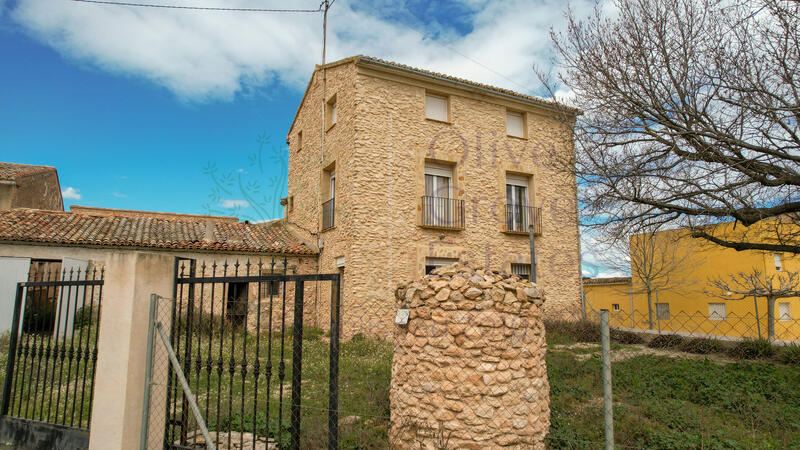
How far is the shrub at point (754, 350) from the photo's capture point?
8766 millimetres

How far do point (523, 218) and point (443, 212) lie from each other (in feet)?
9.79

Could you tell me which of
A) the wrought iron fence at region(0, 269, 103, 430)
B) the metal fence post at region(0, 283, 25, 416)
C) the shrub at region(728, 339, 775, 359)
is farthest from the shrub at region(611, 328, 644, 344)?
the metal fence post at region(0, 283, 25, 416)

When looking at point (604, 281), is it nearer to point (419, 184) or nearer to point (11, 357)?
point (419, 184)

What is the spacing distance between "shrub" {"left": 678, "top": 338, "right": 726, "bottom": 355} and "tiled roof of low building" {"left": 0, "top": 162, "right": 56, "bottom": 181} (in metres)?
22.4

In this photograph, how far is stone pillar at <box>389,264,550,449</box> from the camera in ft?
14.5

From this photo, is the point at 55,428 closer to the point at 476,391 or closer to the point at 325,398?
the point at 325,398

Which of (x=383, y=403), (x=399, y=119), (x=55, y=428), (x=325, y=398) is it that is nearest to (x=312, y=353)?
(x=325, y=398)

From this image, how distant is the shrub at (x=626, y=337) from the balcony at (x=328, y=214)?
820 centimetres

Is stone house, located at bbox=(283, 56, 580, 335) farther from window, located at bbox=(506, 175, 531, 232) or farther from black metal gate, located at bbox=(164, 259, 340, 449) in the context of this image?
black metal gate, located at bbox=(164, 259, 340, 449)

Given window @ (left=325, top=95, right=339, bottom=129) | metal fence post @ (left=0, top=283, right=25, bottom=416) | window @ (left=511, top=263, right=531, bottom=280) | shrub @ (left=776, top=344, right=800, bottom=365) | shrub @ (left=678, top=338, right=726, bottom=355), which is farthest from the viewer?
window @ (left=511, top=263, right=531, bottom=280)

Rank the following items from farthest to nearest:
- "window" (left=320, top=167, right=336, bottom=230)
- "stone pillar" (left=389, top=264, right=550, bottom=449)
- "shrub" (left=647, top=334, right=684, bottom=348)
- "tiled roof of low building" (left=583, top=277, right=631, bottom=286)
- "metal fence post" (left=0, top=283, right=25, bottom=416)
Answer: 1. "tiled roof of low building" (left=583, top=277, right=631, bottom=286)
2. "window" (left=320, top=167, right=336, bottom=230)
3. "shrub" (left=647, top=334, right=684, bottom=348)
4. "metal fence post" (left=0, top=283, right=25, bottom=416)
5. "stone pillar" (left=389, top=264, right=550, bottom=449)

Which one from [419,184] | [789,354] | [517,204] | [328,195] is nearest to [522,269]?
[517,204]

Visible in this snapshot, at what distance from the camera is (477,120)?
13883mm

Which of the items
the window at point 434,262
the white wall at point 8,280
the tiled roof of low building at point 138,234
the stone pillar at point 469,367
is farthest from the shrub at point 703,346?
the white wall at point 8,280
